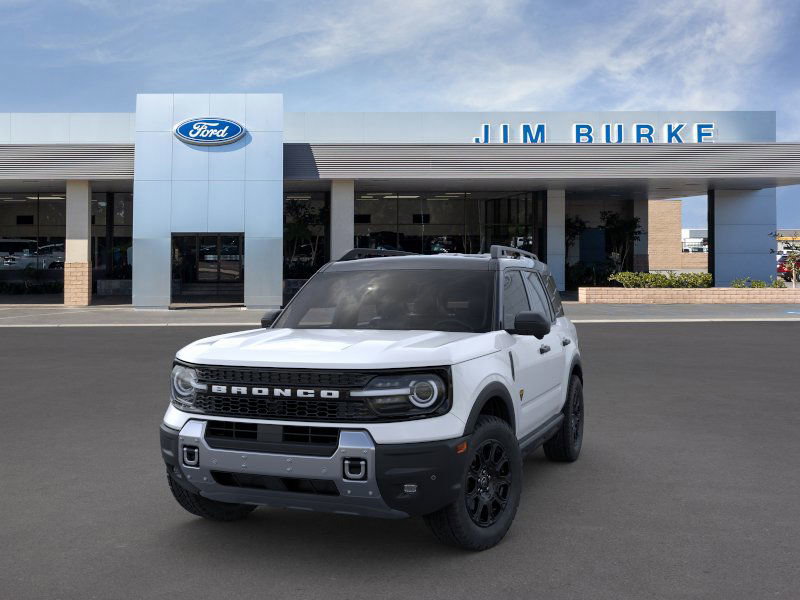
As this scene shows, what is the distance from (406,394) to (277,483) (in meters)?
0.85

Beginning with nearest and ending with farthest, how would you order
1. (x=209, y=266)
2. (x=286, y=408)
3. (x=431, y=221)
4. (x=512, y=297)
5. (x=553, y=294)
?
(x=286, y=408), (x=512, y=297), (x=553, y=294), (x=209, y=266), (x=431, y=221)

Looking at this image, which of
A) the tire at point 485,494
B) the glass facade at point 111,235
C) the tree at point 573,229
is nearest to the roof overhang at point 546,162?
the tree at point 573,229

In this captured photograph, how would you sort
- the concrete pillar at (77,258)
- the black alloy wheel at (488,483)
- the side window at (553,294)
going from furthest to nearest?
the concrete pillar at (77,258) < the side window at (553,294) < the black alloy wheel at (488,483)

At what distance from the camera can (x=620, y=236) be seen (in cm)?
4144

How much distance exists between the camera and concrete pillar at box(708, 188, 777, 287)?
35.1 m

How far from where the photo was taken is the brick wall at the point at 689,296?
31828mm

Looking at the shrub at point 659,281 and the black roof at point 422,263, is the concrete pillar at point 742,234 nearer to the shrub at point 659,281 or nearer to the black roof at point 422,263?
the shrub at point 659,281

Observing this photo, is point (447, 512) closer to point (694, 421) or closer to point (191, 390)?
point (191, 390)

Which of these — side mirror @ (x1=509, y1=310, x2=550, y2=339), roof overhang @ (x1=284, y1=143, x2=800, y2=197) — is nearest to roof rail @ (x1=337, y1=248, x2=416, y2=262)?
side mirror @ (x1=509, y1=310, x2=550, y2=339)

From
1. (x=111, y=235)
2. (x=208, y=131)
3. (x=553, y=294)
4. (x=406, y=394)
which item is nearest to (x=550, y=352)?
(x=553, y=294)

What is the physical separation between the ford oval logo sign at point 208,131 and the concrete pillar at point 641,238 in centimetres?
2288

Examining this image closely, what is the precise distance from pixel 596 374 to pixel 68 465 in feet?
27.2

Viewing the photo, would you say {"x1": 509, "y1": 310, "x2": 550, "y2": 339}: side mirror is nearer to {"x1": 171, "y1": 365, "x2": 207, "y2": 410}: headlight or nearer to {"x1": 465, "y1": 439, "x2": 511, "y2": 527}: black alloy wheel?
{"x1": 465, "y1": 439, "x2": 511, "y2": 527}: black alloy wheel

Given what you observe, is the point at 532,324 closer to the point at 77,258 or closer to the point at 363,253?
the point at 363,253
